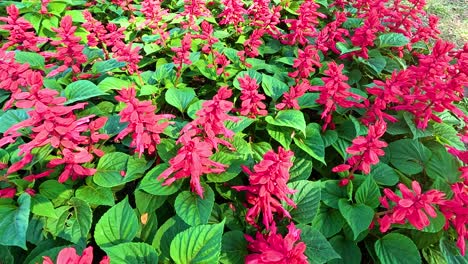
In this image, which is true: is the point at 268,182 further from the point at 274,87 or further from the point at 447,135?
the point at 447,135

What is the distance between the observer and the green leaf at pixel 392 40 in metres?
3.01

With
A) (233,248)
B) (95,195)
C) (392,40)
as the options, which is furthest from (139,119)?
(392,40)

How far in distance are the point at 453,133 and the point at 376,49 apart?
1.08 metres

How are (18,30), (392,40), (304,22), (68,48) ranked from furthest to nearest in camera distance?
(392,40) → (304,22) → (18,30) → (68,48)

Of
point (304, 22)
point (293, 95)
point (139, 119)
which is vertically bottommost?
A: point (293, 95)

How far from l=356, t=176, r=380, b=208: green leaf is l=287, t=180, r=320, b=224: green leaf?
0.80 ft

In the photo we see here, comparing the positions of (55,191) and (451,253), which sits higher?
(55,191)

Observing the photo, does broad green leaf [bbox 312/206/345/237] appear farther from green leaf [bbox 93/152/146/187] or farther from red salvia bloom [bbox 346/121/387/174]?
green leaf [bbox 93/152/146/187]

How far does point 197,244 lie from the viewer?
1.51 metres

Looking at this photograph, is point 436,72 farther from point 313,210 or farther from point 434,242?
point 313,210

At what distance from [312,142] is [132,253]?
135cm

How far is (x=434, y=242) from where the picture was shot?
6.26 feet

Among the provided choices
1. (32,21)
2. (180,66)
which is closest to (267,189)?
(180,66)

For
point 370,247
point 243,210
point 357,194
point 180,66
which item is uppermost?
point 180,66
